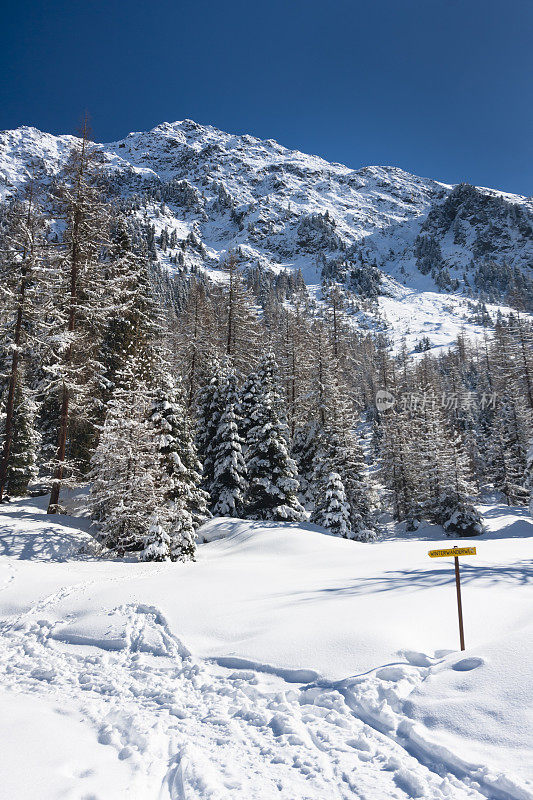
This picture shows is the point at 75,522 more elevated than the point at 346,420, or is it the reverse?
the point at 346,420

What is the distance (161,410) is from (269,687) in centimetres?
1249

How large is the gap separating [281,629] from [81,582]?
6260mm

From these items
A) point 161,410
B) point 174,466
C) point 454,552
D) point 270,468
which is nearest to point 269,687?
point 454,552

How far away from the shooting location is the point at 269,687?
5.25m

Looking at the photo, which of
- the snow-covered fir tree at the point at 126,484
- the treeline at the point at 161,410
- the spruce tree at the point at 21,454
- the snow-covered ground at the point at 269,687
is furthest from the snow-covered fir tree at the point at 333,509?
the spruce tree at the point at 21,454

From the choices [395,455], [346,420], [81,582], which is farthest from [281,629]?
[395,455]

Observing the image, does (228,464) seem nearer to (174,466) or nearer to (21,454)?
(174,466)

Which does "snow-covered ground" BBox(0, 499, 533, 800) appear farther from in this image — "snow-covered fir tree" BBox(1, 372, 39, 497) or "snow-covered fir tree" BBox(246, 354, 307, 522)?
"snow-covered fir tree" BBox(1, 372, 39, 497)

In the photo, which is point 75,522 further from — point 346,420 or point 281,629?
point 346,420

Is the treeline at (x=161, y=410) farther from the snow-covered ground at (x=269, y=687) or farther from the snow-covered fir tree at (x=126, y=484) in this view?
the snow-covered ground at (x=269, y=687)

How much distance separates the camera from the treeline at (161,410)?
15.1 m

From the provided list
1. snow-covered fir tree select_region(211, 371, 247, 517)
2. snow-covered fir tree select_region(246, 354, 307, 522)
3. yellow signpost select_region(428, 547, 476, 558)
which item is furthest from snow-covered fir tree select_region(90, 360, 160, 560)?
yellow signpost select_region(428, 547, 476, 558)

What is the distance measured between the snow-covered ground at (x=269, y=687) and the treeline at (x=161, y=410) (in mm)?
5704

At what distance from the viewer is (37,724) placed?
14.5ft
